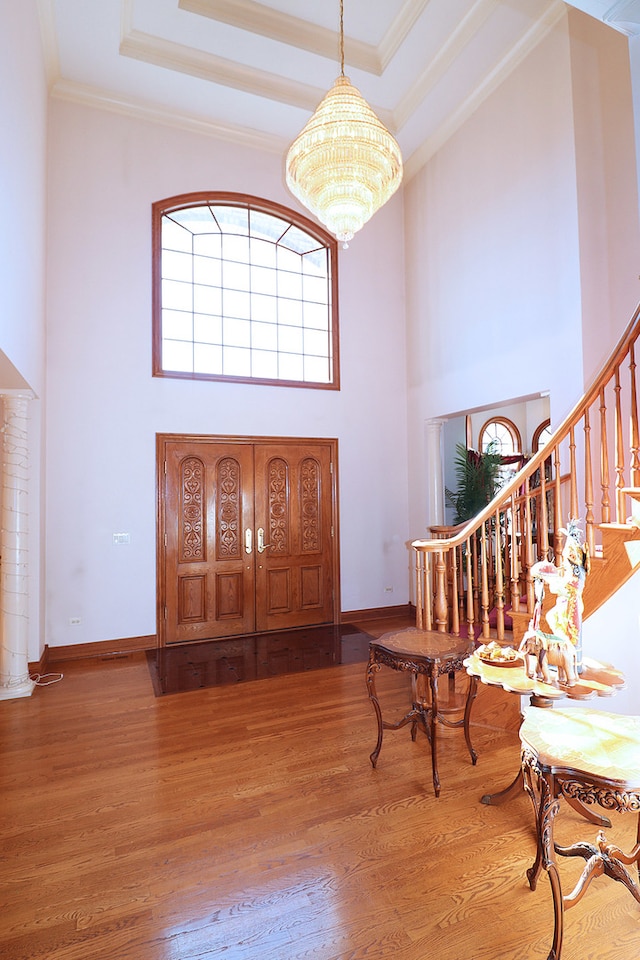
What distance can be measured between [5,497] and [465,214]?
5.70 m

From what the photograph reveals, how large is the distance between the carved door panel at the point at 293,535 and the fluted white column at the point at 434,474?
1.28 metres

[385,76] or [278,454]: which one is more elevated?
[385,76]

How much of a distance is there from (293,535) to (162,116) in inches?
203

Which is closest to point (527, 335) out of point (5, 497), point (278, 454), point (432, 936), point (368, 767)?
point (278, 454)

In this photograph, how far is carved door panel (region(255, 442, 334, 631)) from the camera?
614 centimetres

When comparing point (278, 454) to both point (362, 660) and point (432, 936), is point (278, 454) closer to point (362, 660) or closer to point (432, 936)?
point (362, 660)

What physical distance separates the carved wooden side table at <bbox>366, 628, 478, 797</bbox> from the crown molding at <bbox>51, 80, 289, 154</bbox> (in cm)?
614

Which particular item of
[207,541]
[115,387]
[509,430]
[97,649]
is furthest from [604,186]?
[97,649]

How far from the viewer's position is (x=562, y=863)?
7.12ft

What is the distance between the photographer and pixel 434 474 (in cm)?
644

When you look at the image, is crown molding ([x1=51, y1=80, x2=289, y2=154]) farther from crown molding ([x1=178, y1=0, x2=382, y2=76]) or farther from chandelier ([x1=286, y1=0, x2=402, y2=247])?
chandelier ([x1=286, y1=0, x2=402, y2=247])

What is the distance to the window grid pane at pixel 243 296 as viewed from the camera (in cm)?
592

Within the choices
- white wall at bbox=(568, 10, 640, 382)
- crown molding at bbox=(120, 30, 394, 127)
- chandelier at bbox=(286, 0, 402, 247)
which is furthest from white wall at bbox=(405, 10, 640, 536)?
chandelier at bbox=(286, 0, 402, 247)

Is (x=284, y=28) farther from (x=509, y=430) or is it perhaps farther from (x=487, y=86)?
(x=509, y=430)
